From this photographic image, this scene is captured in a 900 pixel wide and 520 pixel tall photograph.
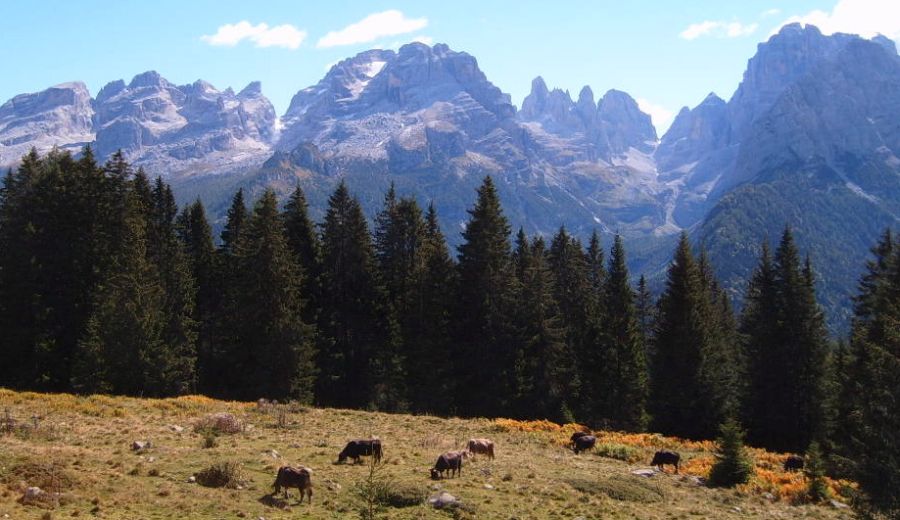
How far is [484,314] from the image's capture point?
51562 mm

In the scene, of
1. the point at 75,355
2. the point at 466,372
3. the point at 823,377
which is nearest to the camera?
the point at 75,355

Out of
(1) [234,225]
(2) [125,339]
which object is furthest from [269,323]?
(1) [234,225]

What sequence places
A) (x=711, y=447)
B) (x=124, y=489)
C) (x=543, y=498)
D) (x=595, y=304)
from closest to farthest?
(x=124, y=489) < (x=543, y=498) < (x=711, y=447) < (x=595, y=304)

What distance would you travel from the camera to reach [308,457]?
967 inches

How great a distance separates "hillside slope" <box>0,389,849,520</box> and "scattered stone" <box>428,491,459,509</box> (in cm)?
35

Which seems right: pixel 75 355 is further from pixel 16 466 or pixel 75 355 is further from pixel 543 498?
pixel 543 498

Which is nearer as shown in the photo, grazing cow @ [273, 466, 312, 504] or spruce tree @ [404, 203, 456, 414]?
grazing cow @ [273, 466, 312, 504]

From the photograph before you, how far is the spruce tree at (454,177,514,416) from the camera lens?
50.3m

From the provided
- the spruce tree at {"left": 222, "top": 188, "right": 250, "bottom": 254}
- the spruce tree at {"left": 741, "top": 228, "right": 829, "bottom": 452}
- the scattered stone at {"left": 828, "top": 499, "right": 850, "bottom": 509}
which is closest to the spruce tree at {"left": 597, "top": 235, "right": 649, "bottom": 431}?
the spruce tree at {"left": 741, "top": 228, "right": 829, "bottom": 452}

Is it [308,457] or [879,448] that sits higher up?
[879,448]

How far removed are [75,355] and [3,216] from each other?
15.3 metres

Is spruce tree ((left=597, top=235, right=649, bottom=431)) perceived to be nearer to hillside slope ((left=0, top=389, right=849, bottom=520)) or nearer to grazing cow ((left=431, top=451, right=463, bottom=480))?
hillside slope ((left=0, top=389, right=849, bottom=520))

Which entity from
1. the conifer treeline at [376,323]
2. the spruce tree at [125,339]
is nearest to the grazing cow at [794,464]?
the conifer treeline at [376,323]

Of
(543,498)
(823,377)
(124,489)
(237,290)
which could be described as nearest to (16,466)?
(124,489)
